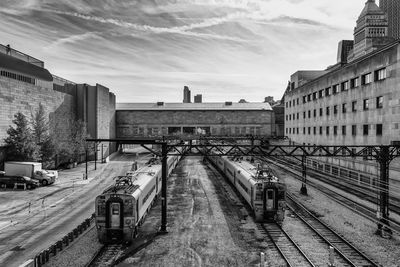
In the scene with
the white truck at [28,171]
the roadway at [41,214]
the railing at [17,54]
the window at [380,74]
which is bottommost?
the roadway at [41,214]

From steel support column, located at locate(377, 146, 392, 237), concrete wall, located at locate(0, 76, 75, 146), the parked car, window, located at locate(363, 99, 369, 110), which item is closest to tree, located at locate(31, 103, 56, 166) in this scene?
concrete wall, located at locate(0, 76, 75, 146)

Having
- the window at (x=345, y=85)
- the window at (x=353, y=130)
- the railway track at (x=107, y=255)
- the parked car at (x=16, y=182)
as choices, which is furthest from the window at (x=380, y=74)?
the parked car at (x=16, y=182)

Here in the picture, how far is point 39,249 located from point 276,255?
1354 cm

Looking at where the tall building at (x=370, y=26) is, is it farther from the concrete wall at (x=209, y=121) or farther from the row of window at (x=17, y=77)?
the row of window at (x=17, y=77)

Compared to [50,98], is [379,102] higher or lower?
lower

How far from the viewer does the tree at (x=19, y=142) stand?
3744cm

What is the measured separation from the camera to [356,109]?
125 ft

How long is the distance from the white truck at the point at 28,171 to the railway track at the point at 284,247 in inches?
1067

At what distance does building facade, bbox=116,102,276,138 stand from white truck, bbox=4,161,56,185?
42929 millimetres

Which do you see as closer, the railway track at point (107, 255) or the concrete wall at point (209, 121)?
the railway track at point (107, 255)

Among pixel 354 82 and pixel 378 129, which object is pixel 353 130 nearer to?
pixel 378 129

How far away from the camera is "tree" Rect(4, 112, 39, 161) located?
123 feet

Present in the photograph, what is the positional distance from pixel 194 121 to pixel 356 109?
4714 centimetres

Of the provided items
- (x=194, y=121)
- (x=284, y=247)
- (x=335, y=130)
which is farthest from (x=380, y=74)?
(x=194, y=121)
